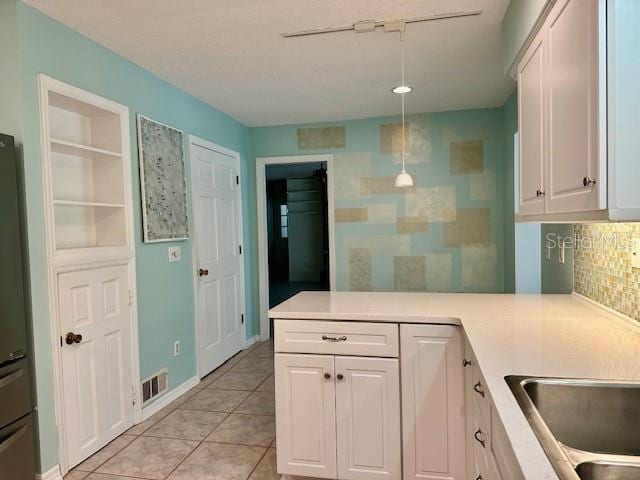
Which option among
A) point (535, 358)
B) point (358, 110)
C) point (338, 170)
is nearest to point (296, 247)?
point (338, 170)

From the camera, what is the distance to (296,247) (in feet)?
30.1

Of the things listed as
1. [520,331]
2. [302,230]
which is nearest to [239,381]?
[520,331]

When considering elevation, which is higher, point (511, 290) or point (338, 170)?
point (338, 170)

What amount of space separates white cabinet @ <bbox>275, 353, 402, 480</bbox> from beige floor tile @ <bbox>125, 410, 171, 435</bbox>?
3.92ft

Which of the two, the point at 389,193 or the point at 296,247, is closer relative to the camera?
the point at 389,193

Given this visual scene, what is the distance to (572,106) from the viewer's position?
132 centimetres

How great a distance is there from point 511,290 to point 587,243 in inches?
75.6

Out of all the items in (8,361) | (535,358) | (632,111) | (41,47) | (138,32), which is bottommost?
(8,361)

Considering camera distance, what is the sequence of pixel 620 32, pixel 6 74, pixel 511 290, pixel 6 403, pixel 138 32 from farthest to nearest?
pixel 511 290
pixel 138 32
pixel 6 74
pixel 6 403
pixel 620 32

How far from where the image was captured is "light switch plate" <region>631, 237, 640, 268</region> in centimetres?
161

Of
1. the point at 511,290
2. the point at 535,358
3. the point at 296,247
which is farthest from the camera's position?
the point at 296,247

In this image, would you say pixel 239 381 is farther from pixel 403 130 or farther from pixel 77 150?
pixel 403 130

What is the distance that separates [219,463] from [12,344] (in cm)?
123

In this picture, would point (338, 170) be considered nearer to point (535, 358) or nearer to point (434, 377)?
point (434, 377)
